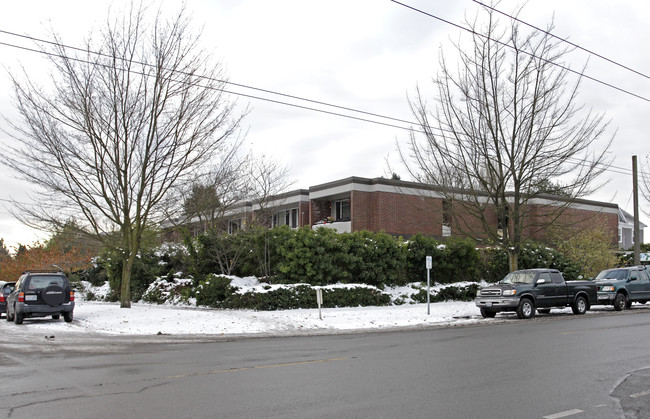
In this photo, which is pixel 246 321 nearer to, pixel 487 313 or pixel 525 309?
pixel 487 313

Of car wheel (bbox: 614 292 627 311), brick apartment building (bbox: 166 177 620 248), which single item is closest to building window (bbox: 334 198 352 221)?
brick apartment building (bbox: 166 177 620 248)

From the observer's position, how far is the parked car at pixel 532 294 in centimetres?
2033

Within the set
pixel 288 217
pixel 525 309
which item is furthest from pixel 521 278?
pixel 288 217

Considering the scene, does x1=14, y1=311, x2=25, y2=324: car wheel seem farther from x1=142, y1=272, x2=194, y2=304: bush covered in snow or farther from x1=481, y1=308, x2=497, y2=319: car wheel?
x1=481, y1=308, x2=497, y2=319: car wheel

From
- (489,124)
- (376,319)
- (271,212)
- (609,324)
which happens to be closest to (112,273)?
(271,212)

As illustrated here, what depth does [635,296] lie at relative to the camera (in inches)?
964

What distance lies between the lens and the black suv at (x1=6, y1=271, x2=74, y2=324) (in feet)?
62.2

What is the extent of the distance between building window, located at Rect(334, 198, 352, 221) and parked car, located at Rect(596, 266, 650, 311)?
18.0 metres

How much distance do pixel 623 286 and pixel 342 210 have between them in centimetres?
1995

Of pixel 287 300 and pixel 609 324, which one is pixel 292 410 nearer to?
pixel 609 324

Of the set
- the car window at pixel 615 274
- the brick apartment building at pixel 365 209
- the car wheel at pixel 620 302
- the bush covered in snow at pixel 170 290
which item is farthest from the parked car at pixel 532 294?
the bush covered in snow at pixel 170 290

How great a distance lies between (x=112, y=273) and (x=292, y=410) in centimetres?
2662

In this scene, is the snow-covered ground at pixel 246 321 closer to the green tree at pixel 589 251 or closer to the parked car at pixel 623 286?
the parked car at pixel 623 286

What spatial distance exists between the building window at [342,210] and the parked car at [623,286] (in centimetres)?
1795
